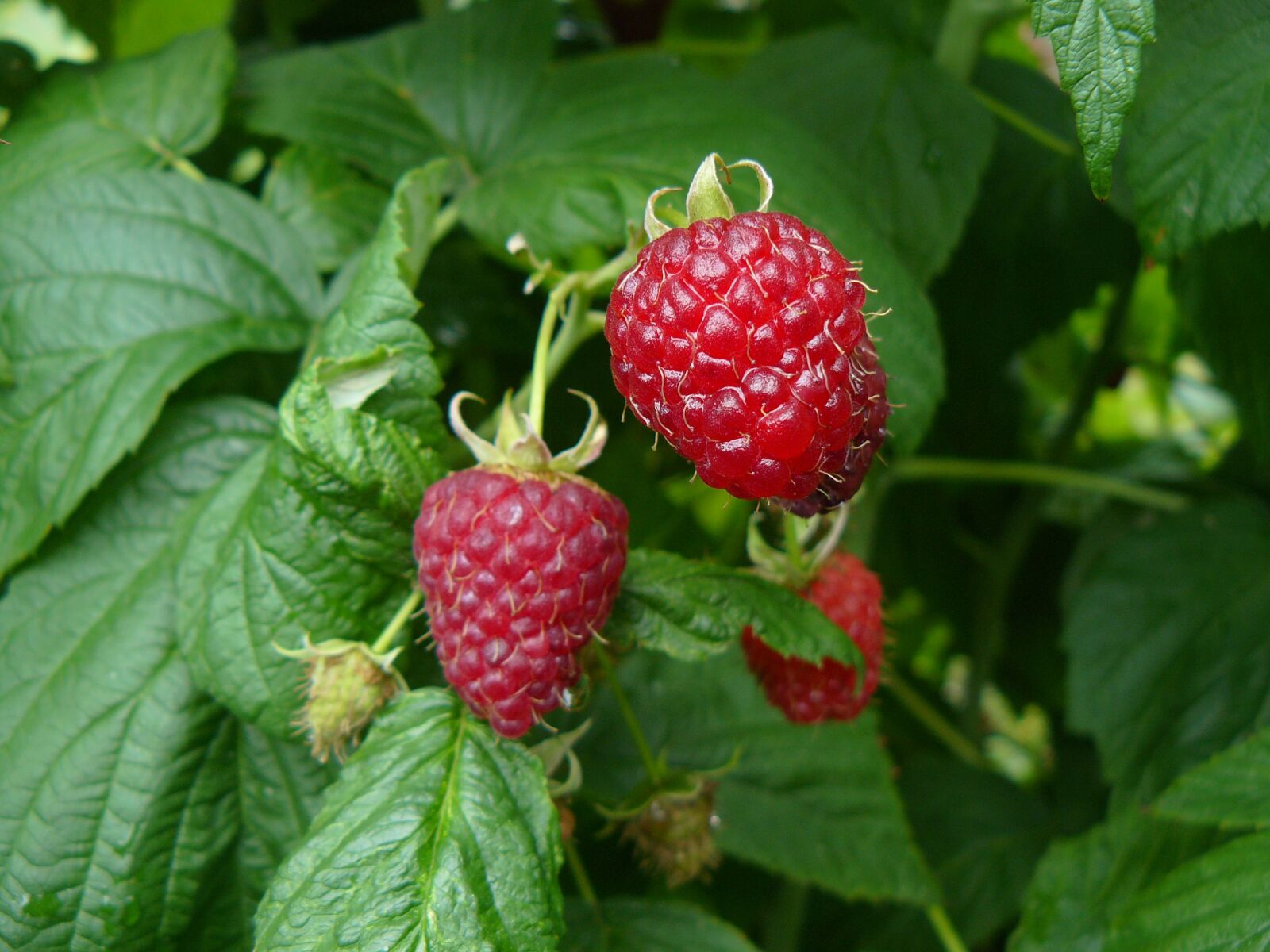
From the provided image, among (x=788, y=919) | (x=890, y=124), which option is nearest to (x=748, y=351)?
(x=890, y=124)

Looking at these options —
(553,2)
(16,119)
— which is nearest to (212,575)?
(16,119)

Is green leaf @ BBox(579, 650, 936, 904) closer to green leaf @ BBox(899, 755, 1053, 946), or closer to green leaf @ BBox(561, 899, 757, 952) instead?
green leaf @ BBox(561, 899, 757, 952)

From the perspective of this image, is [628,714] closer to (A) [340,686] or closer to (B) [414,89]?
(A) [340,686]

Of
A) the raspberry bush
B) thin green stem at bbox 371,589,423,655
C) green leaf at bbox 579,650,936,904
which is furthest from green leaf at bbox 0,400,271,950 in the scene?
green leaf at bbox 579,650,936,904

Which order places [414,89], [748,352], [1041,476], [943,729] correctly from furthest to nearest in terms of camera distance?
1. [943,729]
2. [1041,476]
3. [414,89]
4. [748,352]

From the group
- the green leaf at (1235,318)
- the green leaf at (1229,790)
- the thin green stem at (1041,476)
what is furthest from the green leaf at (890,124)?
the green leaf at (1229,790)

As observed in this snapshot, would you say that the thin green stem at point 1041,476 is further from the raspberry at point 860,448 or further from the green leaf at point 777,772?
the raspberry at point 860,448
